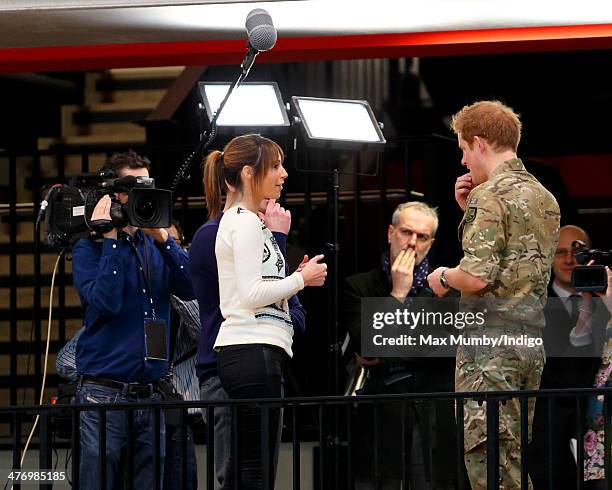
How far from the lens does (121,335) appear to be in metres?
6.27

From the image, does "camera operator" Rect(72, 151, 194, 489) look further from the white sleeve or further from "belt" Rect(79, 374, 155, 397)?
the white sleeve

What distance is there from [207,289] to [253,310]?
0.30 m

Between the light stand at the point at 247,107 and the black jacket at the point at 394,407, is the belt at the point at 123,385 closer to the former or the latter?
the light stand at the point at 247,107

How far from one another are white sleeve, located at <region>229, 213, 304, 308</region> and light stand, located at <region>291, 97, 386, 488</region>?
135 centimetres

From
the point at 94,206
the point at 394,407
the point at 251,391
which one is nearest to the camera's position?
the point at 251,391

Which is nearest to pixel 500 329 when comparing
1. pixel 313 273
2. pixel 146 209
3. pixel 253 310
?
pixel 313 273

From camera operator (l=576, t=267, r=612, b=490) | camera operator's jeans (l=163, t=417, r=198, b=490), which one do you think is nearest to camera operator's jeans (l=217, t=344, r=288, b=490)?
camera operator's jeans (l=163, t=417, r=198, b=490)

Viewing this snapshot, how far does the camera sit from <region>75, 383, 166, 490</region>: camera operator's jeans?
6.04 metres

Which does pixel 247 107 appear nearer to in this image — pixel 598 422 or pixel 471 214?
pixel 471 214

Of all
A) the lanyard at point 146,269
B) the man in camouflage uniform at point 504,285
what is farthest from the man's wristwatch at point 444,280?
the lanyard at point 146,269

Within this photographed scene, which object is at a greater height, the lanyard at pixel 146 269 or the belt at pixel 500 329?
the lanyard at pixel 146 269

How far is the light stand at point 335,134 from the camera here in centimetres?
704

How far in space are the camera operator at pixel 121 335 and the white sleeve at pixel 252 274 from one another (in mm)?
708

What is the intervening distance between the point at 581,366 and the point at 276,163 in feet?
7.30
